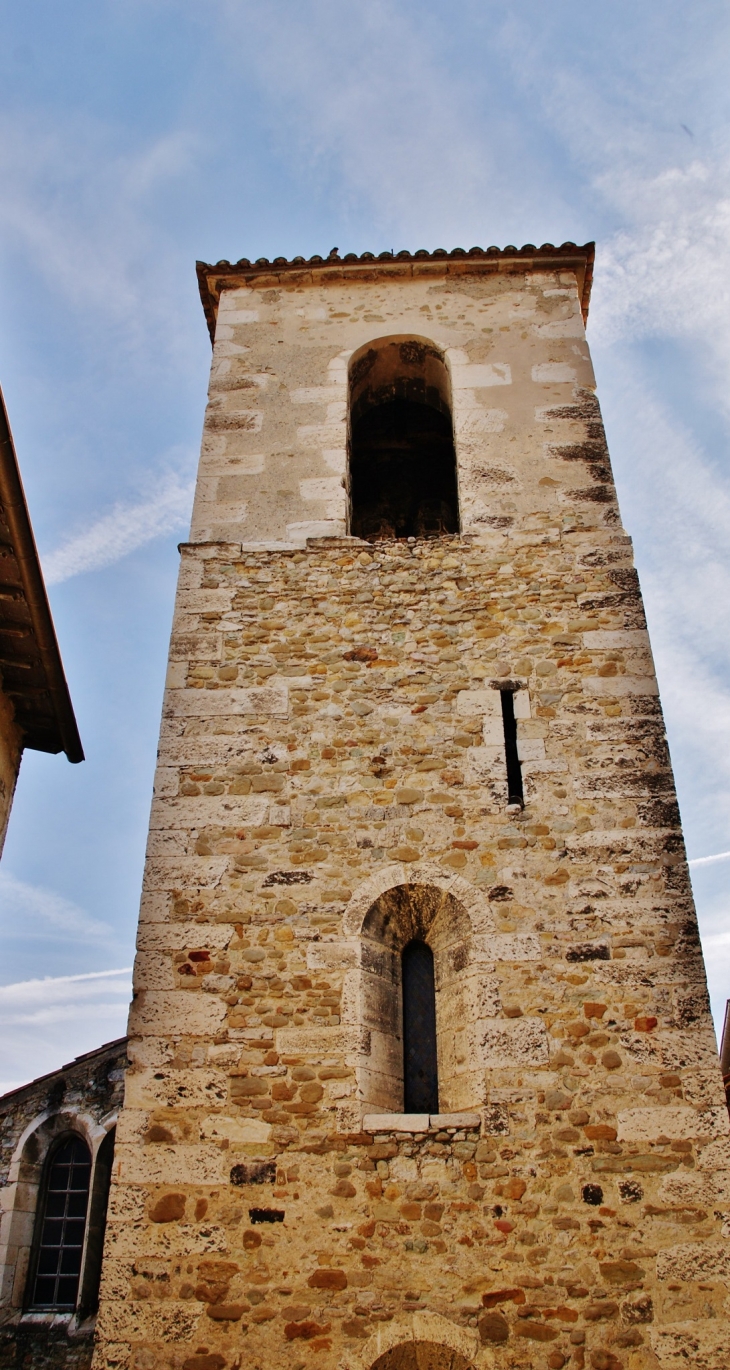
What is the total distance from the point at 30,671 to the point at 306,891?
2.53 m

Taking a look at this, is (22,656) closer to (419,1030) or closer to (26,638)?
(26,638)

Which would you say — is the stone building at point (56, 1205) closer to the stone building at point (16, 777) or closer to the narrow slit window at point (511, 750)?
the stone building at point (16, 777)

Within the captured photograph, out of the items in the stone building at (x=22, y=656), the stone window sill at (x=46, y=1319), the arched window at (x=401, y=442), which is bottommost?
the stone window sill at (x=46, y=1319)

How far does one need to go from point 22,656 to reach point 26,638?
0.20 meters

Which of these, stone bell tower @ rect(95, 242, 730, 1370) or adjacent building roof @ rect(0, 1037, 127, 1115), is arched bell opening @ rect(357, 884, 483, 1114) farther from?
adjacent building roof @ rect(0, 1037, 127, 1115)

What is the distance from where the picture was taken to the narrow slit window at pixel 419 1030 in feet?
15.1

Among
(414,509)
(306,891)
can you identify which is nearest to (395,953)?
(306,891)

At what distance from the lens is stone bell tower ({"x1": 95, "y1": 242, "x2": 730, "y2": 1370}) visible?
3.87 meters

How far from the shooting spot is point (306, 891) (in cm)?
482

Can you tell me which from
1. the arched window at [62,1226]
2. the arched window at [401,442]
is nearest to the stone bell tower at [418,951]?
the arched window at [401,442]

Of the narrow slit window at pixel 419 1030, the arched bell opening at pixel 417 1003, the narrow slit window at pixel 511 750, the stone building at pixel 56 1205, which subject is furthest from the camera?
the stone building at pixel 56 1205

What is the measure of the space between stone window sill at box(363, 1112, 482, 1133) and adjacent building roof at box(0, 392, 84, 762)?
3432 millimetres

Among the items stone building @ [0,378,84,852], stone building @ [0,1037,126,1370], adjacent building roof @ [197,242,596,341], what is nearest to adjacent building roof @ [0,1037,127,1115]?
stone building @ [0,1037,126,1370]

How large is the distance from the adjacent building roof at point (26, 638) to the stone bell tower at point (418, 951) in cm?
87
